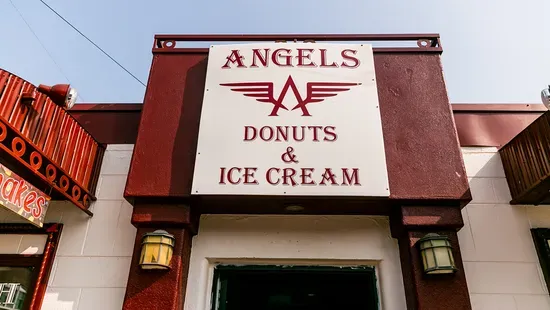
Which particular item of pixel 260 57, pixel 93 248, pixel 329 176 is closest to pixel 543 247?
pixel 329 176

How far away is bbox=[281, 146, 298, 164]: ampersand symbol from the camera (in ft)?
10.5

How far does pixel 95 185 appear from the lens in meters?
3.65

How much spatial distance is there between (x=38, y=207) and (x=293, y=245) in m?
1.95

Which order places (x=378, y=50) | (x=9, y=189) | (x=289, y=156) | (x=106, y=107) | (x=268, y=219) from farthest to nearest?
(x=106, y=107) < (x=378, y=50) < (x=268, y=219) < (x=289, y=156) < (x=9, y=189)

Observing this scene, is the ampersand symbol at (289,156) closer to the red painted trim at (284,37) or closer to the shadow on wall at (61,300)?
the red painted trim at (284,37)

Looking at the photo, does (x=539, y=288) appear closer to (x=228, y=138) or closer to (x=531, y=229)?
(x=531, y=229)

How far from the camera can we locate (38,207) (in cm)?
305

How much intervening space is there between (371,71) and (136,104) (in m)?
2.28

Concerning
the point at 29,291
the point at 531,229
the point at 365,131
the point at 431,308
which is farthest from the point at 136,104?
the point at 531,229

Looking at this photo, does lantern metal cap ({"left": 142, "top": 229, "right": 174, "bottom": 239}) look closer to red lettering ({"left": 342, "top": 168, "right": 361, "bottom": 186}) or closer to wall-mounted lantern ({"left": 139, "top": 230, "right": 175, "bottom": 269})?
wall-mounted lantern ({"left": 139, "top": 230, "right": 175, "bottom": 269})

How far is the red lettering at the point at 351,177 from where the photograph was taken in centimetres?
309

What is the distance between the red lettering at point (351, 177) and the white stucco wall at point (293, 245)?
449 millimetres

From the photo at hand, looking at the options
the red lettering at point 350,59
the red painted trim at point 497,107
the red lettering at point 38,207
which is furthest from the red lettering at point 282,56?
the red lettering at point 38,207

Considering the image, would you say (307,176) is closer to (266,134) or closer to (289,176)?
(289,176)
